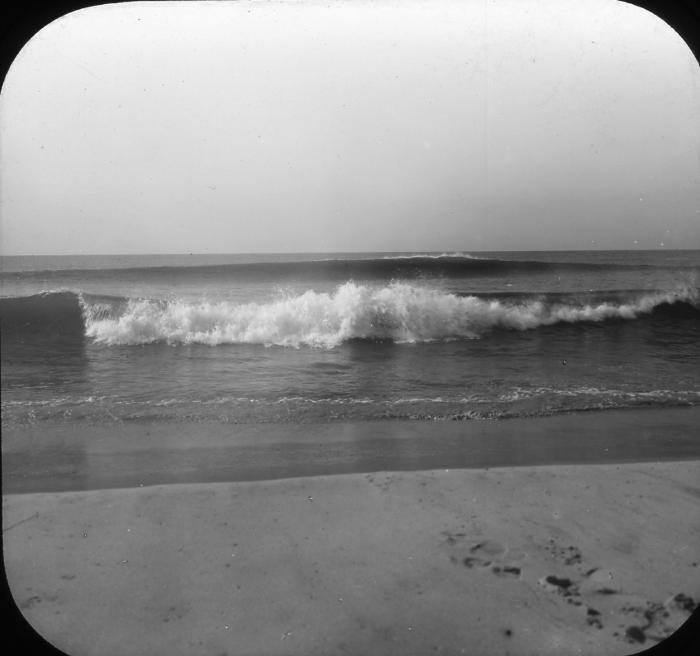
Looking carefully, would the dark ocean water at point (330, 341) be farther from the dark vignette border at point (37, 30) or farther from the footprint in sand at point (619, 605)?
the dark vignette border at point (37, 30)

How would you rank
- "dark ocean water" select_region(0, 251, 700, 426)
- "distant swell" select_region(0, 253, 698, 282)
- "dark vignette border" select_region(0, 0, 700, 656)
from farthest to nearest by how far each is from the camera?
1. "distant swell" select_region(0, 253, 698, 282)
2. "dark ocean water" select_region(0, 251, 700, 426)
3. "dark vignette border" select_region(0, 0, 700, 656)

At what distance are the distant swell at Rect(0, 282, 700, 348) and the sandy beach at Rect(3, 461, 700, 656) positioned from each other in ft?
13.4

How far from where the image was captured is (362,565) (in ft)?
6.39

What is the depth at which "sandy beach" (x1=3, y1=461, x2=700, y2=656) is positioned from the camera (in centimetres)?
163

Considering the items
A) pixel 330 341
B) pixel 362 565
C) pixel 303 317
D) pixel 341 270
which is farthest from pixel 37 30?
pixel 341 270

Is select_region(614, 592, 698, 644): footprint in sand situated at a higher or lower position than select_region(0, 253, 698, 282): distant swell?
lower

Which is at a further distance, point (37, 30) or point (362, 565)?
point (362, 565)

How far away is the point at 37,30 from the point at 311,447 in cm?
245

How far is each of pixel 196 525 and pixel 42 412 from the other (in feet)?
8.13

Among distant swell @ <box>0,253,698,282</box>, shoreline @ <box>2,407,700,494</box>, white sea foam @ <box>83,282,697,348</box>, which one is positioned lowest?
shoreline @ <box>2,407,700,494</box>

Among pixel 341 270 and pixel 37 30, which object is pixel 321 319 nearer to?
pixel 341 270

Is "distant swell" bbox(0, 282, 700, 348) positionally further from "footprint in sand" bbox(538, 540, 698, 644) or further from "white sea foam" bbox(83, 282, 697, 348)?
"footprint in sand" bbox(538, 540, 698, 644)

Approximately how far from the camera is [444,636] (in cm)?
161

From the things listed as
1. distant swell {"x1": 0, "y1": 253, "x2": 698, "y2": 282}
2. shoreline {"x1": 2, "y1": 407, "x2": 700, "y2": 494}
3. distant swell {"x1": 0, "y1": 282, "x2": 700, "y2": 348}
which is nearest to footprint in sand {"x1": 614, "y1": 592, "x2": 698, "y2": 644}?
shoreline {"x1": 2, "y1": 407, "x2": 700, "y2": 494}
